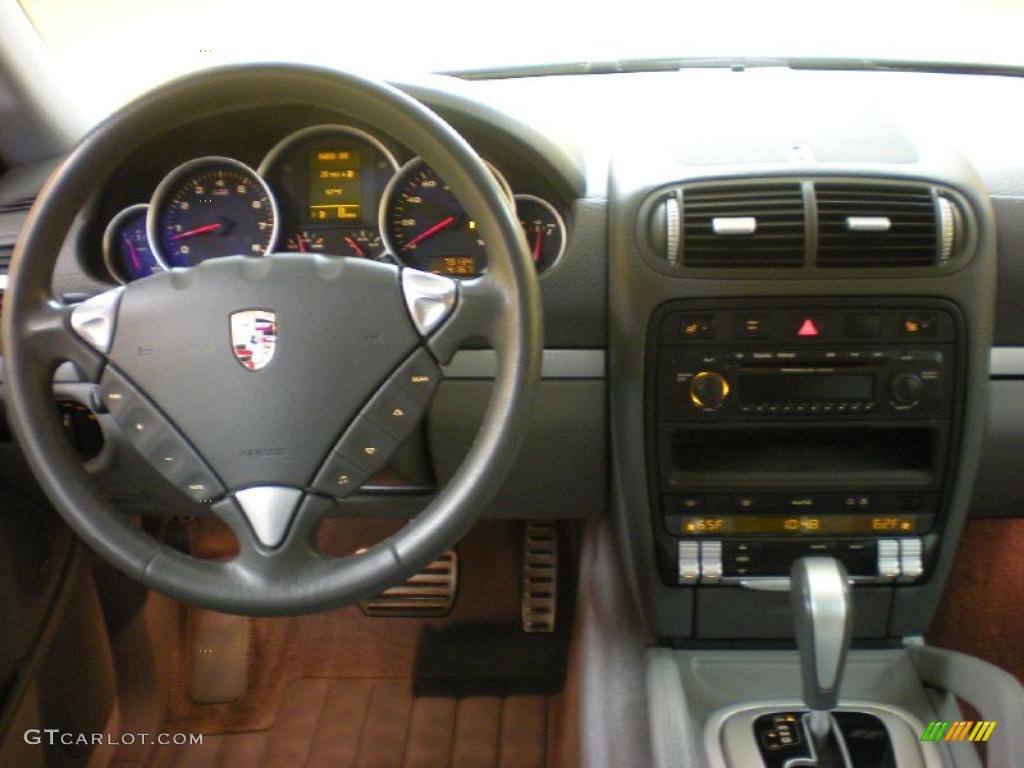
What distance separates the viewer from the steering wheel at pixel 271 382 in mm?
1114

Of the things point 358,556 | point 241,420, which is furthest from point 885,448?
point 241,420

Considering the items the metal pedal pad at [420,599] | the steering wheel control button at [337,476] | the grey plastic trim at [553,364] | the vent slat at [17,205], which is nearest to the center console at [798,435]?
the grey plastic trim at [553,364]

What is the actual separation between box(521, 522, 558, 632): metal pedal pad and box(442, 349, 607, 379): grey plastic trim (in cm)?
71

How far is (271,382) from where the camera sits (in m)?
1.15

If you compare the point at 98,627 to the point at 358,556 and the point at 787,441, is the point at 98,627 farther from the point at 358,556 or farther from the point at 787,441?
the point at 787,441

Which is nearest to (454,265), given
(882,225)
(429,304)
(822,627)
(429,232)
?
(429,232)

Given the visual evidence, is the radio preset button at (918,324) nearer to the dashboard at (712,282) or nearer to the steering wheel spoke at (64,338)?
the dashboard at (712,282)

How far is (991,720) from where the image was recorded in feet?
4.38

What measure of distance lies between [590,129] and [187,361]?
2.46ft

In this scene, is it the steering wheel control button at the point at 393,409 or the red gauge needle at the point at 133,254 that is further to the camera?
the red gauge needle at the point at 133,254

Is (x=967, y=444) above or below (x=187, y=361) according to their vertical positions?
below

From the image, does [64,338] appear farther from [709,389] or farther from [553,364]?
[709,389]

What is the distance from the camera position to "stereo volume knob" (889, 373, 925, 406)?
4.71ft

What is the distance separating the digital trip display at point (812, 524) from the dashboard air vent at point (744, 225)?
394 millimetres
